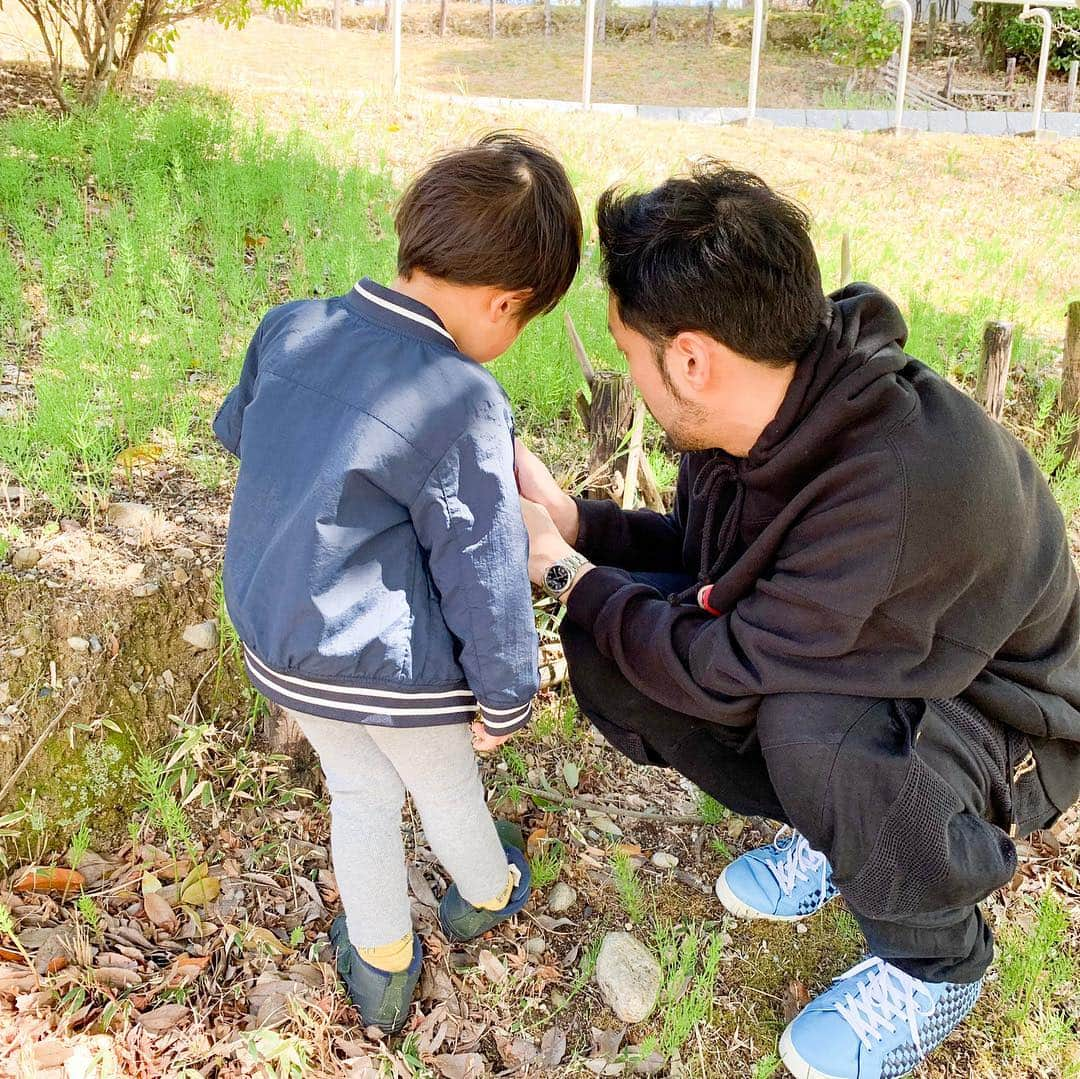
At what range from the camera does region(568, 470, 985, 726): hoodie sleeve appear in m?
1.67

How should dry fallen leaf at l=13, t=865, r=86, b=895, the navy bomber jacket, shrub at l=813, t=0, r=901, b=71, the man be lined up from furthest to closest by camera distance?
shrub at l=813, t=0, r=901, b=71 < dry fallen leaf at l=13, t=865, r=86, b=895 < the man < the navy bomber jacket

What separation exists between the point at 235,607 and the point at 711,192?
1141 mm

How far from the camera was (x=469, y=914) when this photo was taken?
209cm

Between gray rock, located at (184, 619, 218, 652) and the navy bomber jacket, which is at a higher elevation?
the navy bomber jacket

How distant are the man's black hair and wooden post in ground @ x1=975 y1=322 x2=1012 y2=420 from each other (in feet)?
7.03

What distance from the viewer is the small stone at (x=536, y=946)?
2135mm

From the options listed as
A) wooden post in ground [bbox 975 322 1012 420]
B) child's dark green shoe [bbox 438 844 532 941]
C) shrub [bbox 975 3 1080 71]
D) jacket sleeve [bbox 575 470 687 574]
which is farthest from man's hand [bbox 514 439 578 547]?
shrub [bbox 975 3 1080 71]

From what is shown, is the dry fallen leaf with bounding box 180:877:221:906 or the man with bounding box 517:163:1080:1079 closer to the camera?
the man with bounding box 517:163:1080:1079

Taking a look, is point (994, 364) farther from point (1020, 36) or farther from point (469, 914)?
point (1020, 36)

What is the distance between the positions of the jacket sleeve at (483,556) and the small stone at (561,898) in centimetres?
76

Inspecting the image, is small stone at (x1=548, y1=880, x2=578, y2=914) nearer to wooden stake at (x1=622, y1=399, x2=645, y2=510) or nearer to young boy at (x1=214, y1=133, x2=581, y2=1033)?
young boy at (x1=214, y1=133, x2=581, y2=1033)

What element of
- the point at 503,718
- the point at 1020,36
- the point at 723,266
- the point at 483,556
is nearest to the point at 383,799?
the point at 503,718

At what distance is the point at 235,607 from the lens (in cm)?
173

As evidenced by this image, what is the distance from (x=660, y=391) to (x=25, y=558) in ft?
5.15
